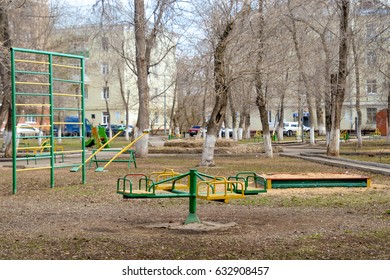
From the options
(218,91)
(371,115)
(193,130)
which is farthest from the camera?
(371,115)

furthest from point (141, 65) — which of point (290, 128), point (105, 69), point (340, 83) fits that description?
point (290, 128)

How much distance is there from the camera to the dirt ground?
7543 mm

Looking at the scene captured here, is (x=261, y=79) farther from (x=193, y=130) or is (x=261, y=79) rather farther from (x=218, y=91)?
(x=193, y=130)

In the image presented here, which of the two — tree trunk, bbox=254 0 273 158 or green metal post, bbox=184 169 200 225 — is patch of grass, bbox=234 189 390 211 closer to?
green metal post, bbox=184 169 200 225

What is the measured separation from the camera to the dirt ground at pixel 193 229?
7.54m

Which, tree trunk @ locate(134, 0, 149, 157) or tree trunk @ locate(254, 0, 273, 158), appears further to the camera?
tree trunk @ locate(134, 0, 149, 157)

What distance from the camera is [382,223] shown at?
32.0 feet

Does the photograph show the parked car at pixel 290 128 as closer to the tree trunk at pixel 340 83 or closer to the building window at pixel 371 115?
the building window at pixel 371 115

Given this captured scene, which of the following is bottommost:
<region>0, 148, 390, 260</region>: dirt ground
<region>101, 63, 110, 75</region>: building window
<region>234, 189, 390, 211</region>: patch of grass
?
<region>0, 148, 390, 260</region>: dirt ground

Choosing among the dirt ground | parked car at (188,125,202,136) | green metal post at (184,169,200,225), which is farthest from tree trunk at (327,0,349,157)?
parked car at (188,125,202,136)

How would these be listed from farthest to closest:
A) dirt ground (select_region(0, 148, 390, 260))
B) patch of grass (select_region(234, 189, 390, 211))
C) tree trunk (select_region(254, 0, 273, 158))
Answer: tree trunk (select_region(254, 0, 273, 158)) → patch of grass (select_region(234, 189, 390, 211)) → dirt ground (select_region(0, 148, 390, 260))

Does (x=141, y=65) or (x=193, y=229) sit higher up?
(x=141, y=65)

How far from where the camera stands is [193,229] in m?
9.09

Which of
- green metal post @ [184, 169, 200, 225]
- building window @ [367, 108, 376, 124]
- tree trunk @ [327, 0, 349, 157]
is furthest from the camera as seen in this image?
building window @ [367, 108, 376, 124]
